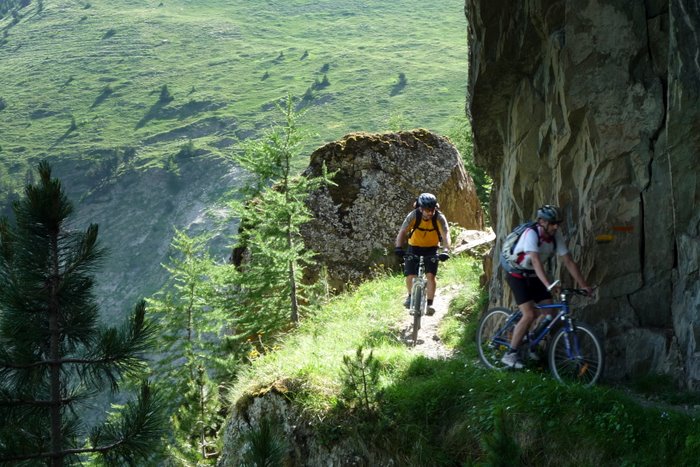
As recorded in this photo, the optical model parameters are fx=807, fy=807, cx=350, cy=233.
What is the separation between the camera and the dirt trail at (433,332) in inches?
565

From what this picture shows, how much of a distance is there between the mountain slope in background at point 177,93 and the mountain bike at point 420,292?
9536 cm

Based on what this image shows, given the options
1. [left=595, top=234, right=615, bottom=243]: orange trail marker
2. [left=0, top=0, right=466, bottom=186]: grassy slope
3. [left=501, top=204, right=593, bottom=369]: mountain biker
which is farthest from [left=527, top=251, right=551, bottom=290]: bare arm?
[left=0, top=0, right=466, bottom=186]: grassy slope

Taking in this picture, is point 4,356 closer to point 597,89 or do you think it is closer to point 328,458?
point 328,458

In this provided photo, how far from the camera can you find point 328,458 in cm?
1080

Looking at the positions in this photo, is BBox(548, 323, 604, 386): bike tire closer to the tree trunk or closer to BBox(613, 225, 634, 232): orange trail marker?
BBox(613, 225, 634, 232): orange trail marker

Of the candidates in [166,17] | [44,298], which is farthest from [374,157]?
[166,17]

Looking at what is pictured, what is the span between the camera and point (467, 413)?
10.3 m

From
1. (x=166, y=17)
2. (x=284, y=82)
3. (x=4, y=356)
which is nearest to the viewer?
(x=4, y=356)

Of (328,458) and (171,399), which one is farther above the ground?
(328,458)

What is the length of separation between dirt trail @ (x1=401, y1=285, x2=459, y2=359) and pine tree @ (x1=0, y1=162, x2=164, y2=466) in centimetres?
590

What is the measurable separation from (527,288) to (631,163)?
220 centimetres

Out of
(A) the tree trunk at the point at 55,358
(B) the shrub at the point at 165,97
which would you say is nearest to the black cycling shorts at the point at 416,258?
(A) the tree trunk at the point at 55,358

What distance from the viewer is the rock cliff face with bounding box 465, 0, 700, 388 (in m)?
10.2

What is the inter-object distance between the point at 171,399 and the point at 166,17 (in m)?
190
